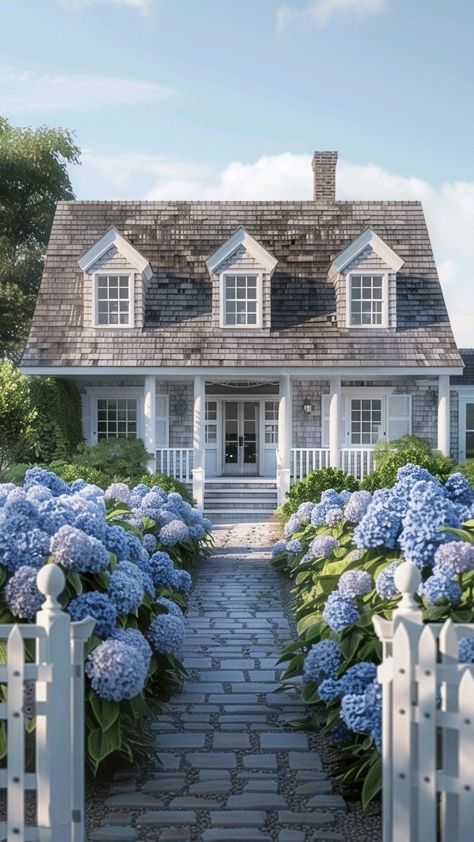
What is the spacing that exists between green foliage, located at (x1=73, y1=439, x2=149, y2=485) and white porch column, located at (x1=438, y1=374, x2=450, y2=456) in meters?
6.37

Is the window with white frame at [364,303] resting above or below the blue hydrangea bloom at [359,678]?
above

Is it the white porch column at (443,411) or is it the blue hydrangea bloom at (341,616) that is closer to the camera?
the blue hydrangea bloom at (341,616)

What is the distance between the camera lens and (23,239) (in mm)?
31188

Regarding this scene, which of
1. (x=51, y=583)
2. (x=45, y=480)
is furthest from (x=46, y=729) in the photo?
(x=45, y=480)

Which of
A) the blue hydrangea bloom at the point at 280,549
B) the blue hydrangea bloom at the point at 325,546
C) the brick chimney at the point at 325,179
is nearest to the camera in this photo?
the blue hydrangea bloom at the point at 325,546

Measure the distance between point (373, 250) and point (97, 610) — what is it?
1505 centimetres

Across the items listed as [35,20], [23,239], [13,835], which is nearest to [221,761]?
[13,835]

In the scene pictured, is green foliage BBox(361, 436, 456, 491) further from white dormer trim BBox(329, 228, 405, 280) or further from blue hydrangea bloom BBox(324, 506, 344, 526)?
blue hydrangea bloom BBox(324, 506, 344, 526)

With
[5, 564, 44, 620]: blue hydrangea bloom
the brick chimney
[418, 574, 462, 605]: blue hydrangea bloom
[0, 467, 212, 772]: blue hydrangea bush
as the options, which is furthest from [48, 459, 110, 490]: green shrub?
[418, 574, 462, 605]: blue hydrangea bloom

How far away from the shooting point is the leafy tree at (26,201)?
2958cm

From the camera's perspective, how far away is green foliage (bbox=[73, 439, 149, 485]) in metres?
16.2

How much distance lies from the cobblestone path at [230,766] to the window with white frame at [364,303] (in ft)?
38.2

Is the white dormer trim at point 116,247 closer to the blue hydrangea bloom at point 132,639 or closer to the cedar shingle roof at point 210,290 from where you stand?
the cedar shingle roof at point 210,290

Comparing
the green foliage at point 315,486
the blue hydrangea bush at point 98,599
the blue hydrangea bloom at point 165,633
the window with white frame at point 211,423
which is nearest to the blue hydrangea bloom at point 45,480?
the blue hydrangea bush at point 98,599
